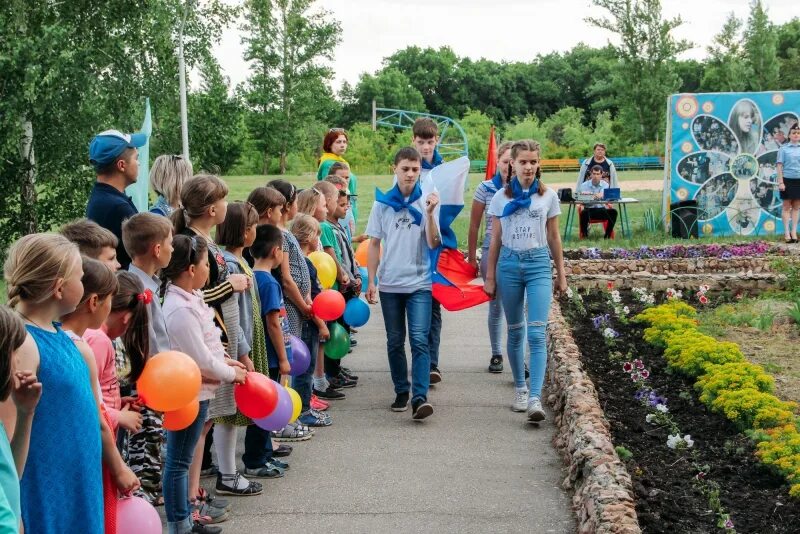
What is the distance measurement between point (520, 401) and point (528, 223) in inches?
53.3

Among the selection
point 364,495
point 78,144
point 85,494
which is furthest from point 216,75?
point 85,494

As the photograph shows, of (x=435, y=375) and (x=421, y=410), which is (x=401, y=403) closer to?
(x=421, y=410)

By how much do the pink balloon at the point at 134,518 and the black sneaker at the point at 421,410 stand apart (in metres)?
3.59

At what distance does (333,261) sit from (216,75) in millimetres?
19172

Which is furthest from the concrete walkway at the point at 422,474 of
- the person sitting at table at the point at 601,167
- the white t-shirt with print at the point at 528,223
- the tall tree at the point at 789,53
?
the tall tree at the point at 789,53

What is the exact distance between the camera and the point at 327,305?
7.64 metres

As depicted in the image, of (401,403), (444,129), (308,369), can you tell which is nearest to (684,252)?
(401,403)

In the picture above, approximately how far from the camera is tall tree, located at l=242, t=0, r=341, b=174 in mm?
59625

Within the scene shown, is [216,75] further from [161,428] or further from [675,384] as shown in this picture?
[161,428]

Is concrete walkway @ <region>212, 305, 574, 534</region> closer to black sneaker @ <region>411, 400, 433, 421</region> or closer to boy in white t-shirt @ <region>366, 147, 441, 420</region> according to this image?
black sneaker @ <region>411, 400, 433, 421</region>

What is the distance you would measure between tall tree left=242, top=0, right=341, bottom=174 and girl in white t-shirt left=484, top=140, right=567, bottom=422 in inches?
2079

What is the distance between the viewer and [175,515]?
5172 millimetres

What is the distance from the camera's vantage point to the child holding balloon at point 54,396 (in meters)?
3.59

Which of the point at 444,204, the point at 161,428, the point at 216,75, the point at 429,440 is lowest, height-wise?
the point at 429,440
